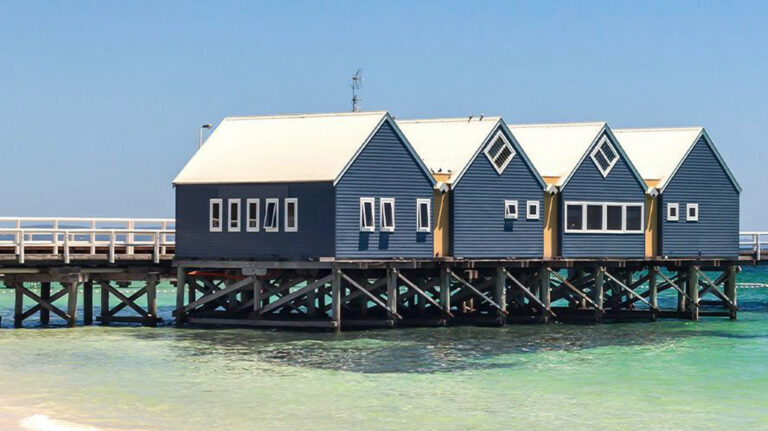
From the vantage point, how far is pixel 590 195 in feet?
181

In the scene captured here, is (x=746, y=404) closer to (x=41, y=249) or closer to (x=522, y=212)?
(x=522, y=212)

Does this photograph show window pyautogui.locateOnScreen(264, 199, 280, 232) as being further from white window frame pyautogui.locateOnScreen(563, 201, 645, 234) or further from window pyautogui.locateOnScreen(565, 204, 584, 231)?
window pyautogui.locateOnScreen(565, 204, 584, 231)

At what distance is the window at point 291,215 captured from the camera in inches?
1933

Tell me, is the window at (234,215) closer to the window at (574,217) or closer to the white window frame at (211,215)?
the white window frame at (211,215)

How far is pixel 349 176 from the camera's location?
48.7 m

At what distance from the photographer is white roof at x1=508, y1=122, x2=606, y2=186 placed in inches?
2165

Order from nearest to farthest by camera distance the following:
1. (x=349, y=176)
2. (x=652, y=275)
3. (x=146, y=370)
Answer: (x=146, y=370) → (x=349, y=176) → (x=652, y=275)

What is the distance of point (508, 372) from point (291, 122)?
17.7m

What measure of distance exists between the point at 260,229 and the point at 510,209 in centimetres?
975

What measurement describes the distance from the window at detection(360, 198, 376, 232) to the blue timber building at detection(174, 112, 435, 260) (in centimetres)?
4

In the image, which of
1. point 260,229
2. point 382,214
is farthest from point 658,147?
point 260,229

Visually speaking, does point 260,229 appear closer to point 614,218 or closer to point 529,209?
point 529,209

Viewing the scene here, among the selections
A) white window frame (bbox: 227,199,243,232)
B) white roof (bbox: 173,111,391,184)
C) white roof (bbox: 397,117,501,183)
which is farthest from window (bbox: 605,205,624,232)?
white window frame (bbox: 227,199,243,232)

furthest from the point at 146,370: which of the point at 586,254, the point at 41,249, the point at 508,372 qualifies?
the point at 586,254
